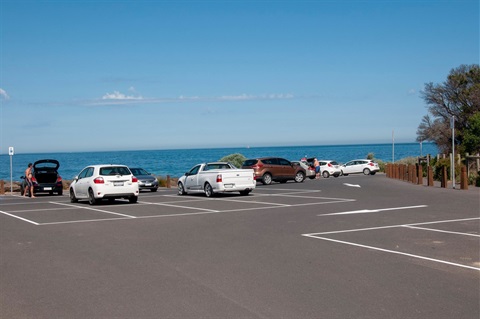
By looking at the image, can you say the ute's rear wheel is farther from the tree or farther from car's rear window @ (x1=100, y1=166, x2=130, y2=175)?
the tree

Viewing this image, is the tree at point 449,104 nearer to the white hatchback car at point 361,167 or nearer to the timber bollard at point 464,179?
the white hatchback car at point 361,167

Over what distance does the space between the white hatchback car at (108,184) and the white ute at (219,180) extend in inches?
142

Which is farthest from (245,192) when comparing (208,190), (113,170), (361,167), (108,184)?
(361,167)

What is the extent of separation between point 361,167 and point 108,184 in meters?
36.3

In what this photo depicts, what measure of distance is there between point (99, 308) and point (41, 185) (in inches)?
1032

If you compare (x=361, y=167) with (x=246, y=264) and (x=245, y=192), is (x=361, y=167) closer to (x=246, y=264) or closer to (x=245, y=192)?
(x=245, y=192)

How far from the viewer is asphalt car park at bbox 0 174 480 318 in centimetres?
742

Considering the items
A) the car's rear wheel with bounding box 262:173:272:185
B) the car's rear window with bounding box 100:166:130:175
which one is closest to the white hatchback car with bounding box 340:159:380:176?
the car's rear wheel with bounding box 262:173:272:185

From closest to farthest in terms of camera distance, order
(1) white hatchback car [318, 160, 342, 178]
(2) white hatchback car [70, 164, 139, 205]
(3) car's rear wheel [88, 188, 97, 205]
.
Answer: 1. (2) white hatchback car [70, 164, 139, 205]
2. (3) car's rear wheel [88, 188, 97, 205]
3. (1) white hatchback car [318, 160, 342, 178]

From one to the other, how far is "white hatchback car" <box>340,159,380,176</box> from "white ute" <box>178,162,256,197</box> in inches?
1160

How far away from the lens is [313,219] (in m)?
16.9

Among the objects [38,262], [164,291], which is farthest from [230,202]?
[164,291]

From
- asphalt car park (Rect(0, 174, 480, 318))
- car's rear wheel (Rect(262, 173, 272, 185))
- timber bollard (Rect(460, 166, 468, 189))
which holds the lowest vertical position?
asphalt car park (Rect(0, 174, 480, 318))

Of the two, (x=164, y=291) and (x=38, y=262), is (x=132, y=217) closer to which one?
(x=38, y=262)
